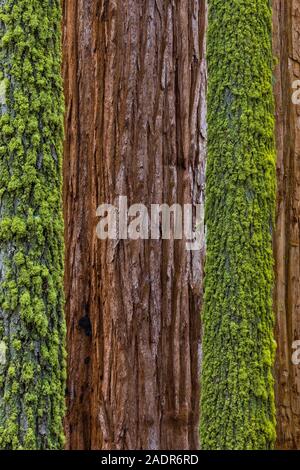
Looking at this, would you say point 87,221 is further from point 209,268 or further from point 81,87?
point 209,268

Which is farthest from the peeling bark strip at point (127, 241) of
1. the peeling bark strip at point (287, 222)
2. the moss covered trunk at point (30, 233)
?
the moss covered trunk at point (30, 233)

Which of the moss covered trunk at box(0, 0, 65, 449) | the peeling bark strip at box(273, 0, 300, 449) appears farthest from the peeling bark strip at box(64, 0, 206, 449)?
the moss covered trunk at box(0, 0, 65, 449)

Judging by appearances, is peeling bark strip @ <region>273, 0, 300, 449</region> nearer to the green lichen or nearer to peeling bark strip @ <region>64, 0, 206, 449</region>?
peeling bark strip @ <region>64, 0, 206, 449</region>

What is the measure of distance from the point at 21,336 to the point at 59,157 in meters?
0.82

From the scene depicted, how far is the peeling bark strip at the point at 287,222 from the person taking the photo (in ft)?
17.2

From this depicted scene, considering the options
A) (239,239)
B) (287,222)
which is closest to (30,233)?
(239,239)

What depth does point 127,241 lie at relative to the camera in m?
4.91

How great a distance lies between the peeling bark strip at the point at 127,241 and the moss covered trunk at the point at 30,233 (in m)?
1.34

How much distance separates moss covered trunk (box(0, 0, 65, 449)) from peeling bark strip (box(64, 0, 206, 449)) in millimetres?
1343

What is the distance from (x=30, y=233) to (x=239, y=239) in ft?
3.51

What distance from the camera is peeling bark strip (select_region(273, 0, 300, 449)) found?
17.2 ft

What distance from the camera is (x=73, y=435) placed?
4.90 metres

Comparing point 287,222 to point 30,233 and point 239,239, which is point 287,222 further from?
point 30,233
